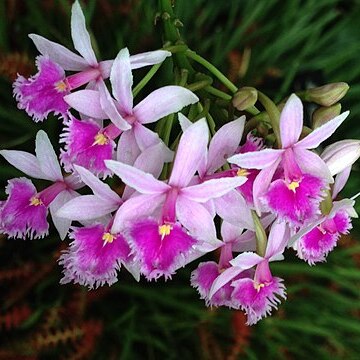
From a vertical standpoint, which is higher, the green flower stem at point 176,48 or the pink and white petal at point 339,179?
the green flower stem at point 176,48

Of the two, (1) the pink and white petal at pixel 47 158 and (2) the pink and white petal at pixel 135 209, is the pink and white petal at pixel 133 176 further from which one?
(1) the pink and white petal at pixel 47 158

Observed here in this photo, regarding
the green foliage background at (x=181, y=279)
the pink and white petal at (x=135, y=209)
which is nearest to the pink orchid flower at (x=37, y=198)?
the pink and white petal at (x=135, y=209)

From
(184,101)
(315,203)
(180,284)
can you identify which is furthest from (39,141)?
(180,284)

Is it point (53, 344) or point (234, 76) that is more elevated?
point (234, 76)

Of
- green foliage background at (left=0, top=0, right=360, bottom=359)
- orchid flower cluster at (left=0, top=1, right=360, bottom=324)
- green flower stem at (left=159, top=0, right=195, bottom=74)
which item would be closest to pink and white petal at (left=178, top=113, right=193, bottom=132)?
orchid flower cluster at (left=0, top=1, right=360, bottom=324)

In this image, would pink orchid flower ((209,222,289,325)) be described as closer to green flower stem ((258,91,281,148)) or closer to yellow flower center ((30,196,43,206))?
green flower stem ((258,91,281,148))

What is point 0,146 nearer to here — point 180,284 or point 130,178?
point 180,284
